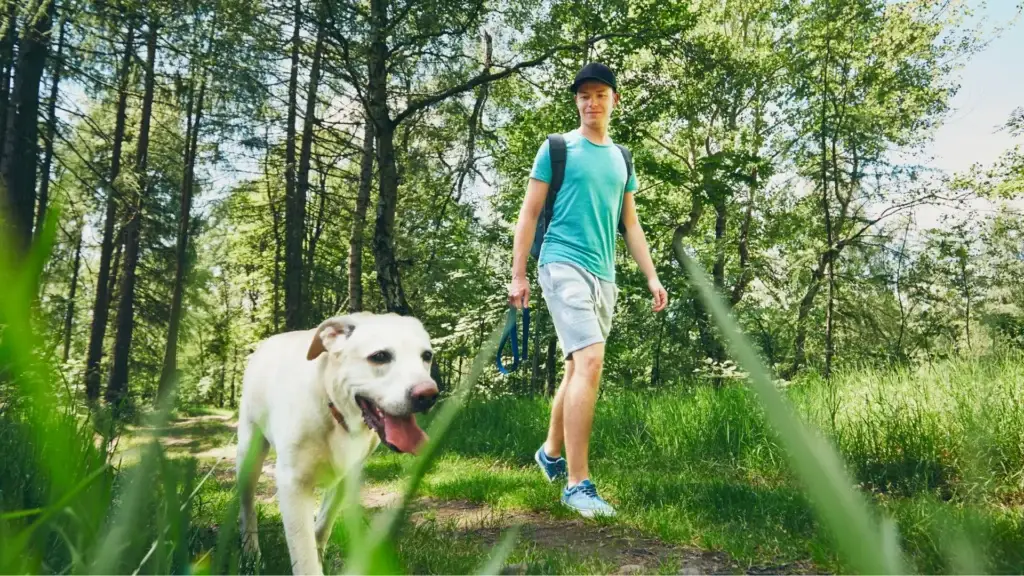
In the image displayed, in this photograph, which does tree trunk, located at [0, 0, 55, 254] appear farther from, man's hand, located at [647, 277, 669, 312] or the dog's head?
man's hand, located at [647, 277, 669, 312]

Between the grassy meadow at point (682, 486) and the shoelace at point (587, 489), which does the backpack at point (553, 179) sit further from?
the grassy meadow at point (682, 486)

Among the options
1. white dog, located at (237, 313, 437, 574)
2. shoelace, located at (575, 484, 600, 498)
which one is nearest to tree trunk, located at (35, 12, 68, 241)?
white dog, located at (237, 313, 437, 574)

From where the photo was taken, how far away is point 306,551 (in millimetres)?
2637

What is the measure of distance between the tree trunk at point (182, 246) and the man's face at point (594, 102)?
2.78m

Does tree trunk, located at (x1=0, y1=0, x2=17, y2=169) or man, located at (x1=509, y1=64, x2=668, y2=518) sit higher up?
tree trunk, located at (x1=0, y1=0, x2=17, y2=169)

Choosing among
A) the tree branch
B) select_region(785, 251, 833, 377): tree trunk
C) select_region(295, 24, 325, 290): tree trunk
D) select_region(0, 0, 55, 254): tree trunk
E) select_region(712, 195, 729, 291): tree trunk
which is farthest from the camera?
select_region(785, 251, 833, 377): tree trunk

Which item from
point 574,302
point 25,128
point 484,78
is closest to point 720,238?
point 484,78

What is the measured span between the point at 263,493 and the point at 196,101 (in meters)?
7.39

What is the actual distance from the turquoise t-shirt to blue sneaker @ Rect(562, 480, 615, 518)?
1.47 metres

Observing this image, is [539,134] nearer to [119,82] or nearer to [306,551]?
[119,82]

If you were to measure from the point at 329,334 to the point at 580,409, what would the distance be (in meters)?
1.97

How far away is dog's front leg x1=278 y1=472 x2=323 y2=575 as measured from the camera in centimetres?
262

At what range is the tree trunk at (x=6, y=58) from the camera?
8.23 m

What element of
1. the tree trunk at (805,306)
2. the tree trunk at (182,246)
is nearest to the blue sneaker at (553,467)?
the tree trunk at (182,246)
